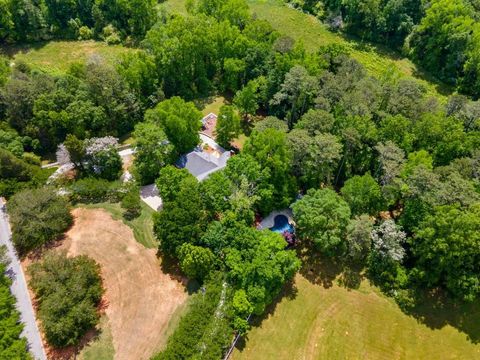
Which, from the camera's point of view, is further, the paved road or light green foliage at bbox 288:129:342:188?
light green foliage at bbox 288:129:342:188

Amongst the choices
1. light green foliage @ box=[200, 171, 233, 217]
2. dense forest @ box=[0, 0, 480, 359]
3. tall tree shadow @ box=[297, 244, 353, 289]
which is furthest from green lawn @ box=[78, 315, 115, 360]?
tall tree shadow @ box=[297, 244, 353, 289]

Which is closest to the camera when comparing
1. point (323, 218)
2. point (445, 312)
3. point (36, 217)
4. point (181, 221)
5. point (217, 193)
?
point (181, 221)

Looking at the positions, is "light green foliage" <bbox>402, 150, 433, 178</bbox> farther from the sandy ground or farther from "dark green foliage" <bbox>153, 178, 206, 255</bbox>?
the sandy ground

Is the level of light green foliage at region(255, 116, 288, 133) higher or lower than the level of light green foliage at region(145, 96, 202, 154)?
higher

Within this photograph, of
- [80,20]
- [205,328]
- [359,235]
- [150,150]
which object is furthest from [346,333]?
[80,20]

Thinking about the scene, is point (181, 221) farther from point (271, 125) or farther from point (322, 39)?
point (322, 39)

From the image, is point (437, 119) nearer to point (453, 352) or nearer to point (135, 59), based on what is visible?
point (453, 352)
